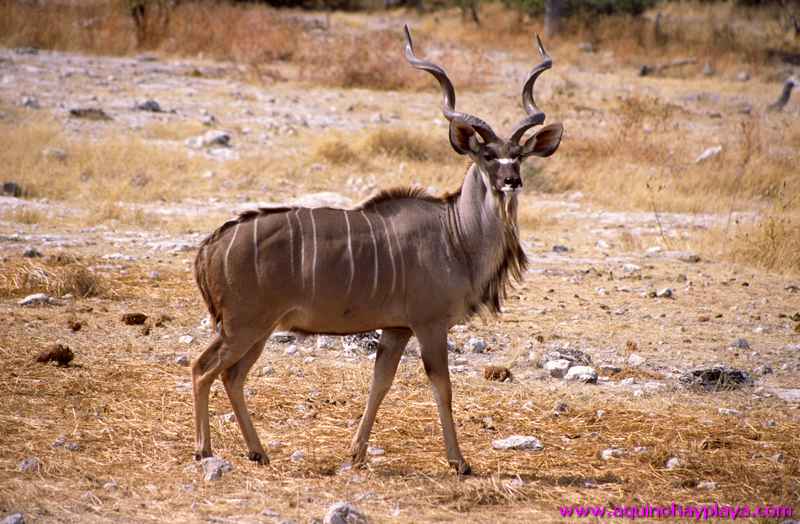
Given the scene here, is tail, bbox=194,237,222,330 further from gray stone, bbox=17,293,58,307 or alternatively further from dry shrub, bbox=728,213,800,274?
dry shrub, bbox=728,213,800,274

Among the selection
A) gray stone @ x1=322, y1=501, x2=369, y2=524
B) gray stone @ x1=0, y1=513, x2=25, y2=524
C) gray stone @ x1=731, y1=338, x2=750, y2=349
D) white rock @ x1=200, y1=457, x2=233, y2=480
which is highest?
gray stone @ x1=322, y1=501, x2=369, y2=524

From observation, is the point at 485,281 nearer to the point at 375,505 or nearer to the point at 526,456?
the point at 526,456

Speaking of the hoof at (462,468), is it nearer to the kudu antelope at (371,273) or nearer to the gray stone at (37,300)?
the kudu antelope at (371,273)

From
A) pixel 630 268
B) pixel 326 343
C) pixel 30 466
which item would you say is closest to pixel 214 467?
pixel 30 466

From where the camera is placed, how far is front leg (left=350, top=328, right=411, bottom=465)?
5.34 meters

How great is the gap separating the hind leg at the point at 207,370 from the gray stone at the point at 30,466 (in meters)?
0.73

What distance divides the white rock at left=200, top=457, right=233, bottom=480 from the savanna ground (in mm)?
40

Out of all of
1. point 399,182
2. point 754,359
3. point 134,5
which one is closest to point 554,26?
point 134,5

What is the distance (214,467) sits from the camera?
198 inches

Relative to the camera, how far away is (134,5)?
20.6 metres

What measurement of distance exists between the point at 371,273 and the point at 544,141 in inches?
46.8

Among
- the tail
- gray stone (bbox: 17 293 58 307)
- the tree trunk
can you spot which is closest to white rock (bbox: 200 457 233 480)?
the tail

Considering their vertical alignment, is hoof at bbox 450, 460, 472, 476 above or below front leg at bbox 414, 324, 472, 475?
below

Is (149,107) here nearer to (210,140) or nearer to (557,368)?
(210,140)
